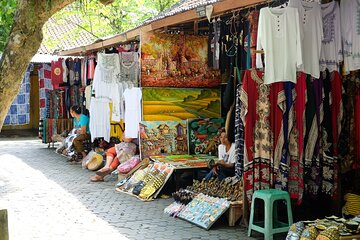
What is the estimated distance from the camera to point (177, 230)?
21.1ft

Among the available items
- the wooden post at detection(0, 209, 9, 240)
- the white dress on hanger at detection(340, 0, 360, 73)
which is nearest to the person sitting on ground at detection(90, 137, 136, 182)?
the white dress on hanger at detection(340, 0, 360, 73)

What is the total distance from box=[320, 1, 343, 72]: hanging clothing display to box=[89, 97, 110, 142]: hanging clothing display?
6.04 metres

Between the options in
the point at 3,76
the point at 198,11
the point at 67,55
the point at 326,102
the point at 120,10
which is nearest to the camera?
the point at 3,76

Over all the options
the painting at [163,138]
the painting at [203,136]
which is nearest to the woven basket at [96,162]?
the painting at [163,138]

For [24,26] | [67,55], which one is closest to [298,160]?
[24,26]

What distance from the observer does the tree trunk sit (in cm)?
324

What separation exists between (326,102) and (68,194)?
4.68 meters

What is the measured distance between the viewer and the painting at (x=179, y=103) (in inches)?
375

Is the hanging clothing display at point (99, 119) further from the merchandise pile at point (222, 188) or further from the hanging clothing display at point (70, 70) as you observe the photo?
the merchandise pile at point (222, 188)

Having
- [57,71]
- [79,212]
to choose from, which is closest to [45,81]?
[57,71]

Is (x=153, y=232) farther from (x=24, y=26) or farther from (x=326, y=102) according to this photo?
(x=24, y=26)

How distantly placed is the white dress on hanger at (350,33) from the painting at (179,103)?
4.01m

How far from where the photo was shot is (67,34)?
23.5m

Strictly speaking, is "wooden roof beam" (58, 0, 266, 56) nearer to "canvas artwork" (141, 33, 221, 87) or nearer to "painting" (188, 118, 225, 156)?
"canvas artwork" (141, 33, 221, 87)
